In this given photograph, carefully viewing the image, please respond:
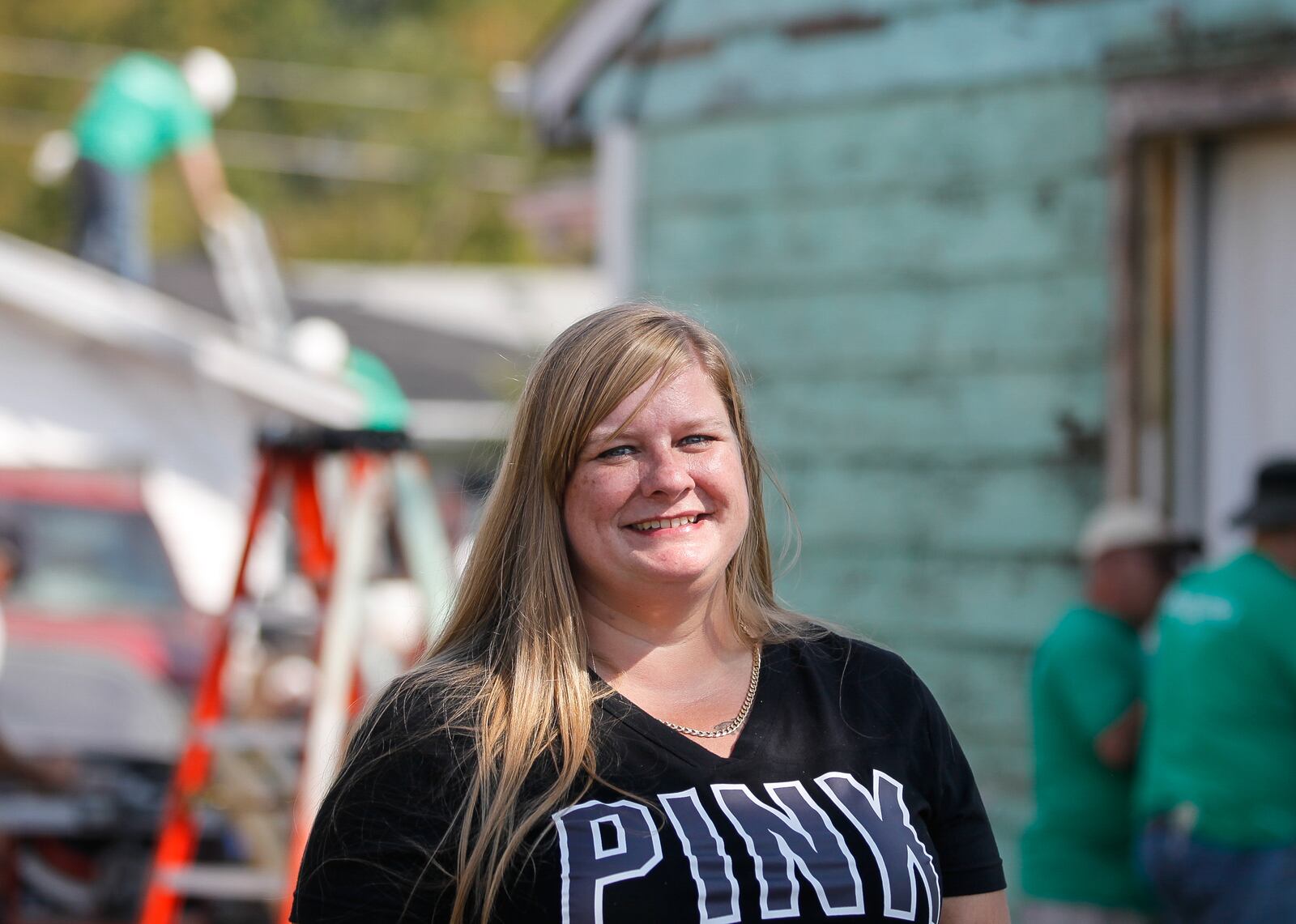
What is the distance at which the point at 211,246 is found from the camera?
47.4ft

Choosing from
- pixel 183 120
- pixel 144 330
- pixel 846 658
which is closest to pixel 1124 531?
pixel 846 658

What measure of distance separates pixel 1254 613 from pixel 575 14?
337cm

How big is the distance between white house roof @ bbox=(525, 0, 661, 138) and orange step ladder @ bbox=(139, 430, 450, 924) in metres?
1.55

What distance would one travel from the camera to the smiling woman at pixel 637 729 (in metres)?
2.05

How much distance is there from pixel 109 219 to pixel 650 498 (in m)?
10.3

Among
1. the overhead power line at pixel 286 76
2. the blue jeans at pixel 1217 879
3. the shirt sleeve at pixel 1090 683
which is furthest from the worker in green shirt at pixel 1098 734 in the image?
the overhead power line at pixel 286 76

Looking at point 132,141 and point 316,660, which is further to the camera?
point 132,141

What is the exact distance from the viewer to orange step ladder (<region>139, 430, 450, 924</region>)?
530 centimetres

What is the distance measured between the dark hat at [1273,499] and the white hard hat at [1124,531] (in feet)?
1.30

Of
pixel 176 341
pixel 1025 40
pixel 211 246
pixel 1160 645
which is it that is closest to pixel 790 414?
pixel 1025 40

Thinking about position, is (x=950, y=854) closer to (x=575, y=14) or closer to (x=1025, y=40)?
(x=1025, y=40)

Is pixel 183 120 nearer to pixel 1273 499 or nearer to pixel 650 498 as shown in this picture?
pixel 1273 499

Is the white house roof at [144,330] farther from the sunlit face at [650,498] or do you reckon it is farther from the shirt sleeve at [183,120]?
the sunlit face at [650,498]

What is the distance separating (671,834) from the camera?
2.07 metres
